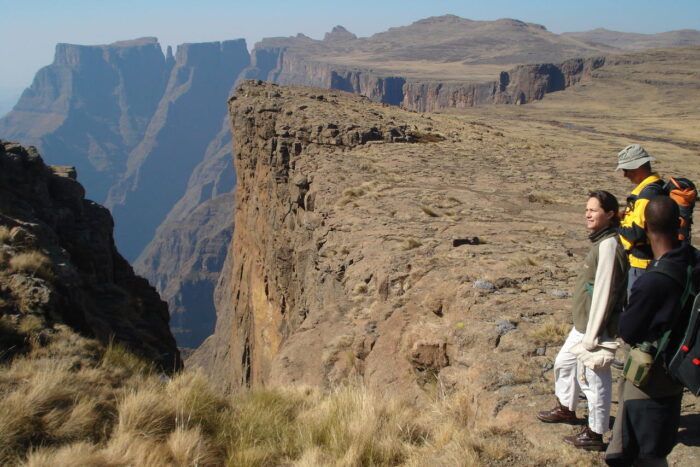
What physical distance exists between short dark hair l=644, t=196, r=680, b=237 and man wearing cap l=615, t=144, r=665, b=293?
0.81m

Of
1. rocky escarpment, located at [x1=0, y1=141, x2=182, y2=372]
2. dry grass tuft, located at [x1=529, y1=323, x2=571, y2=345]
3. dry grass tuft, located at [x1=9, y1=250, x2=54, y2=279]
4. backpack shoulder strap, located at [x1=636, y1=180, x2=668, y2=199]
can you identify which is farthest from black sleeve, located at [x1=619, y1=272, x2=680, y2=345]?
dry grass tuft, located at [x1=9, y1=250, x2=54, y2=279]

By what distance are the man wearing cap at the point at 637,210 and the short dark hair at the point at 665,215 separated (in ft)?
2.66

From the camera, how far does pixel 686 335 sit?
9.67 feet

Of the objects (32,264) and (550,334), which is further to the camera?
(32,264)

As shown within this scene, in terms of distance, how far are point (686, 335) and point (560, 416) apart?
6.04ft

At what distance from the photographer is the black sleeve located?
3043 millimetres

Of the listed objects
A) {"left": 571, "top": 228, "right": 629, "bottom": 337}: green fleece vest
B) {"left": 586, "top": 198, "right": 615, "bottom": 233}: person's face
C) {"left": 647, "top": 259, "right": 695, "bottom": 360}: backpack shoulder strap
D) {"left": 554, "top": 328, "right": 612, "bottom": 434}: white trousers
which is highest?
{"left": 586, "top": 198, "right": 615, "bottom": 233}: person's face

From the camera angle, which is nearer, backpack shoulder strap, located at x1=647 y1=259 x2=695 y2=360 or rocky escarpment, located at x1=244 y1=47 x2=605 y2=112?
backpack shoulder strap, located at x1=647 y1=259 x2=695 y2=360

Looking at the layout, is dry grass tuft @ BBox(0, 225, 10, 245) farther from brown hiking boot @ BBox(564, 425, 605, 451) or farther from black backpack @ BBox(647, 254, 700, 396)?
black backpack @ BBox(647, 254, 700, 396)

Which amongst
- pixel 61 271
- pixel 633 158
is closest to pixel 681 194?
pixel 633 158

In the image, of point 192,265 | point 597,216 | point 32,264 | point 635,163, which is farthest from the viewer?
point 192,265

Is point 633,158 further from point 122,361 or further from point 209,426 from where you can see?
point 122,361

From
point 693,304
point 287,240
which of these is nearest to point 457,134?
point 287,240

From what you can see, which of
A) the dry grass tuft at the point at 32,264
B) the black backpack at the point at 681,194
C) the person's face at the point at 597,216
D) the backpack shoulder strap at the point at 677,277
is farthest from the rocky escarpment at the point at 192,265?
the backpack shoulder strap at the point at 677,277
